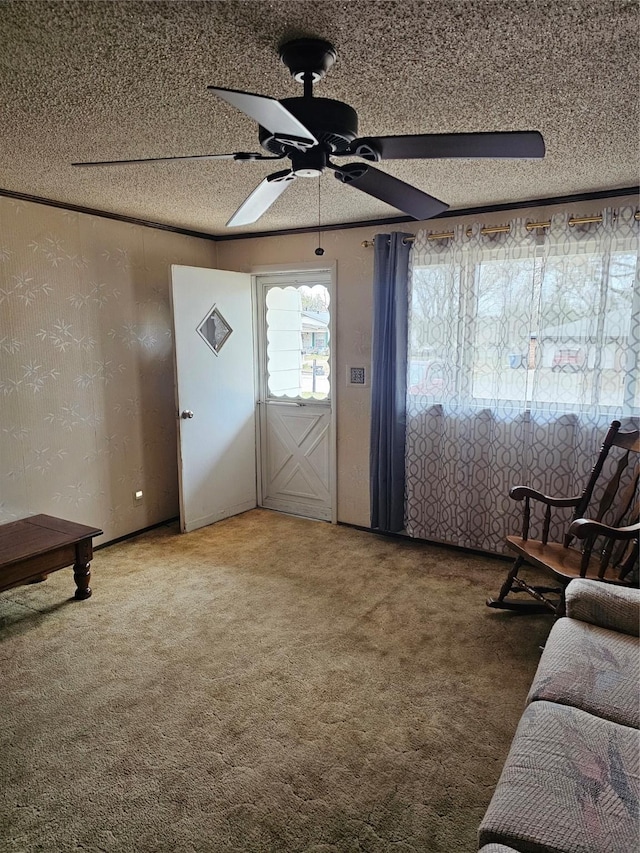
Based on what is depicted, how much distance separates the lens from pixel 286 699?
93.5 inches

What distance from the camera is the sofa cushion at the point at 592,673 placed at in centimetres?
165

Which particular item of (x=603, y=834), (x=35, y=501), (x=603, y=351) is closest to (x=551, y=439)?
(x=603, y=351)

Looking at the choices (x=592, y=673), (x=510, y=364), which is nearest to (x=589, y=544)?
(x=592, y=673)

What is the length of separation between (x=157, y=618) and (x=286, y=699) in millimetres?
1037

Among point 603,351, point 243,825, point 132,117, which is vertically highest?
point 132,117

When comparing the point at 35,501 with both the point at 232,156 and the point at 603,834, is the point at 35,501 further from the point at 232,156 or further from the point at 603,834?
the point at 603,834

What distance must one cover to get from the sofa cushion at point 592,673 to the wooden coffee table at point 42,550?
8.30 feet

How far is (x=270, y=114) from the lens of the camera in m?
1.35

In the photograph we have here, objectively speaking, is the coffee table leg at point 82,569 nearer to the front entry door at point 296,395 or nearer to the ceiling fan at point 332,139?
the front entry door at point 296,395

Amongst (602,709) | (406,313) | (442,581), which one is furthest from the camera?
(406,313)

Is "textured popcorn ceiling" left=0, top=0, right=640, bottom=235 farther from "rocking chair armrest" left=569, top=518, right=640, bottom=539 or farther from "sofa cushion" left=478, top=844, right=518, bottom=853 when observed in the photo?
"sofa cushion" left=478, top=844, right=518, bottom=853

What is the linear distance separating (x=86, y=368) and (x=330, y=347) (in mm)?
1862

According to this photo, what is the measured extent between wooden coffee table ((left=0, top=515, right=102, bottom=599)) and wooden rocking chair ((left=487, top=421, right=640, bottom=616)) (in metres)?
2.40

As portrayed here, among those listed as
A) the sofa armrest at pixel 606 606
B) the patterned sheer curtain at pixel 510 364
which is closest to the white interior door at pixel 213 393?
the patterned sheer curtain at pixel 510 364
